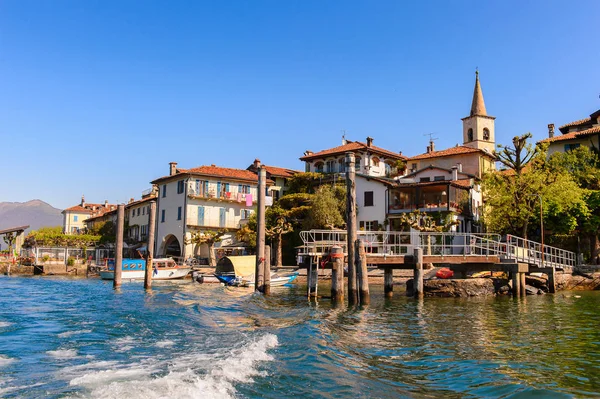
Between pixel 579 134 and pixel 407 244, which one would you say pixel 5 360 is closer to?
pixel 407 244

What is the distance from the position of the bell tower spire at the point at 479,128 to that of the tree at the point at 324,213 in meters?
29.6

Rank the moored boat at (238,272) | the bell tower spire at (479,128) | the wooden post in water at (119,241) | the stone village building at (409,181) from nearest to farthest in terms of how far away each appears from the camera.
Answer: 1. the wooden post in water at (119,241)
2. the moored boat at (238,272)
3. the stone village building at (409,181)
4. the bell tower spire at (479,128)

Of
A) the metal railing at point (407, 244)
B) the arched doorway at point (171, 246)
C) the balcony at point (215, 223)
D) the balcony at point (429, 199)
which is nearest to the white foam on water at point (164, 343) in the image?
the metal railing at point (407, 244)

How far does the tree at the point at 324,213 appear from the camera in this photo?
49156 mm

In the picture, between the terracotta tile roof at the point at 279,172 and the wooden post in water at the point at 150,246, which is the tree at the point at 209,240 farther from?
the wooden post in water at the point at 150,246

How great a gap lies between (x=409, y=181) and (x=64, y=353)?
142 ft

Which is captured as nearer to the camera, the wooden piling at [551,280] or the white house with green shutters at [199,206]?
the wooden piling at [551,280]

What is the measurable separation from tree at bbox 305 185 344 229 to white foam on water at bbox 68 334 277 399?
36.7 metres

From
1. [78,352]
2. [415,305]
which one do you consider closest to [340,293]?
[415,305]

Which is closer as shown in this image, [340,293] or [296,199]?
[340,293]

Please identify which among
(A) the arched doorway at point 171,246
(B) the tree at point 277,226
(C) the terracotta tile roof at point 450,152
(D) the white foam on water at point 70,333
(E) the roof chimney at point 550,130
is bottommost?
(D) the white foam on water at point 70,333

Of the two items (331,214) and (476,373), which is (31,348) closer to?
(476,373)

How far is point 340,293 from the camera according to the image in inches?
932

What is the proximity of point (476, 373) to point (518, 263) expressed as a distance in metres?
19.6
